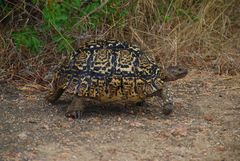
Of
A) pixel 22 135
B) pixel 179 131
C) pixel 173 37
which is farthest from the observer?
pixel 173 37

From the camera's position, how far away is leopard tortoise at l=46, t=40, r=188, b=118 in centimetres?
482

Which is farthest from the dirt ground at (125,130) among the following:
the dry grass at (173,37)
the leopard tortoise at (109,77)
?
the dry grass at (173,37)

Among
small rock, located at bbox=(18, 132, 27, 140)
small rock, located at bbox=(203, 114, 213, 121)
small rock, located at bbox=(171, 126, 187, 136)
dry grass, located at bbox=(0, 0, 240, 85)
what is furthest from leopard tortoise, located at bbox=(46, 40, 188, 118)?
dry grass, located at bbox=(0, 0, 240, 85)

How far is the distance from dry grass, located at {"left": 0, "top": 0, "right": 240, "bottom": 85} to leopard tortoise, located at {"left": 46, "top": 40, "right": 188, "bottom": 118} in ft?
2.92

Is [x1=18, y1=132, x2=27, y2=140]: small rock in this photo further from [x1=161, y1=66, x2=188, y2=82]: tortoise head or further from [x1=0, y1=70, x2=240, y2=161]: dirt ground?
[x1=161, y1=66, x2=188, y2=82]: tortoise head

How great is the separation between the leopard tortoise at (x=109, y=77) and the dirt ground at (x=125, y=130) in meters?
0.15

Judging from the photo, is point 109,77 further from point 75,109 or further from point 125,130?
point 125,130

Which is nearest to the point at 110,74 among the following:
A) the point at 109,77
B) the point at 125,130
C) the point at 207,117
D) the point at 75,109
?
the point at 109,77

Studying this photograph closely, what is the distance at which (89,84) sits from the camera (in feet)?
15.8

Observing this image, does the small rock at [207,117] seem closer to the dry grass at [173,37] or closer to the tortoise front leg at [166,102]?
the tortoise front leg at [166,102]

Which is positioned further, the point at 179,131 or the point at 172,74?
the point at 172,74

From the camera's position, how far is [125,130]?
4.57 m

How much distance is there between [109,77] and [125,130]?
0.47 meters

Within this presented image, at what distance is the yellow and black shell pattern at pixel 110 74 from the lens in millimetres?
4820
